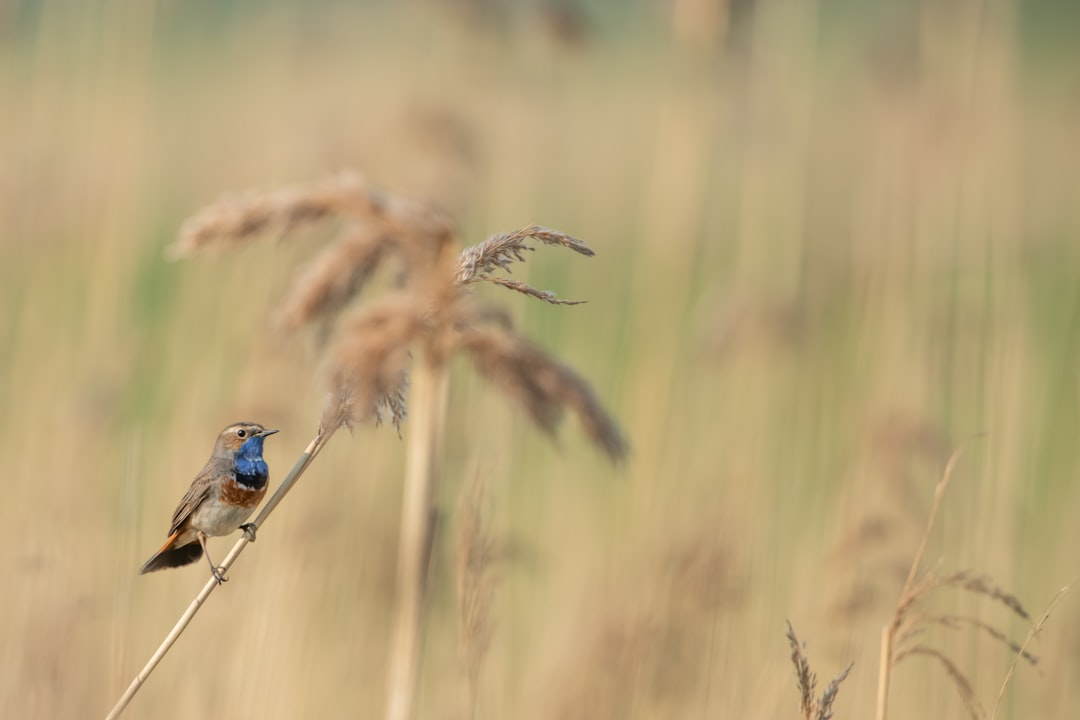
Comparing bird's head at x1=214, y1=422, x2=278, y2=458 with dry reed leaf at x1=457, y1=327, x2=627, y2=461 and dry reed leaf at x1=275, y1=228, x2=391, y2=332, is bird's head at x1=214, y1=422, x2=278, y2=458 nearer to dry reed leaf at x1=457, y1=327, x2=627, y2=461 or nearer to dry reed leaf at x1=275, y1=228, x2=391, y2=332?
dry reed leaf at x1=275, y1=228, x2=391, y2=332

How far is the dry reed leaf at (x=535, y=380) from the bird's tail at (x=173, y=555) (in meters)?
0.78

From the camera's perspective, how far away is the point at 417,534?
1.42 metres

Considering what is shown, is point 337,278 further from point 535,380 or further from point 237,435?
point 237,435

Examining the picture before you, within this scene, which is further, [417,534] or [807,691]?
[807,691]

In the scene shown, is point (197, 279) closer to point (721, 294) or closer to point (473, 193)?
point (473, 193)

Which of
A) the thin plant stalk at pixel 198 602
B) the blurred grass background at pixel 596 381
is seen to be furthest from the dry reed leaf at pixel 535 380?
the blurred grass background at pixel 596 381

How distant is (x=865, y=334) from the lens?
3.82m

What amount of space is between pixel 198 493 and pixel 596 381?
2555 millimetres

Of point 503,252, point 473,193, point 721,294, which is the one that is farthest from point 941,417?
point 503,252

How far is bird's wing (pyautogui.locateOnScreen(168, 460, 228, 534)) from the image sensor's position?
2029 millimetres

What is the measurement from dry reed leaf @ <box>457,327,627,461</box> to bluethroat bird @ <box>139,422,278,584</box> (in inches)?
28.7

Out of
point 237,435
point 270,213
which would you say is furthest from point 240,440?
point 270,213

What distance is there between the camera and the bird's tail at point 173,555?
1.95 metres

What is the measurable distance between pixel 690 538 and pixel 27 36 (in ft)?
9.82
